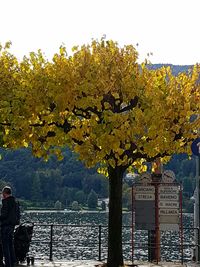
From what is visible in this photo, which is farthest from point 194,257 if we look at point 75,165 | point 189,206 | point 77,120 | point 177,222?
point 75,165

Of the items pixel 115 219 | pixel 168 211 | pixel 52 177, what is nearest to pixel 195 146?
pixel 168 211

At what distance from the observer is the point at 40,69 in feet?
49.4

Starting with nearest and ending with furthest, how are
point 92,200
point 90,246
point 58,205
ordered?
1. point 90,246
2. point 58,205
3. point 92,200

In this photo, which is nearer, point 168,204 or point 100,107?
point 100,107

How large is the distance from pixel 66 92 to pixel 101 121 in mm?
1040

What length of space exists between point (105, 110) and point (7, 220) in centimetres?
332

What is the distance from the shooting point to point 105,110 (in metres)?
14.1

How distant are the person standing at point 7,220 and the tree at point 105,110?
204 centimetres

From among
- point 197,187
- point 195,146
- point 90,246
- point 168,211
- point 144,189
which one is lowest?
point 90,246

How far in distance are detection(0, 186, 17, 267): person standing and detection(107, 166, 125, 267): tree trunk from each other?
9.07 feet

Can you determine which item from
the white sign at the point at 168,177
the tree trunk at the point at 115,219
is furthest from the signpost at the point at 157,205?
the tree trunk at the point at 115,219

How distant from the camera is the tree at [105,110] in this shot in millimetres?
13914

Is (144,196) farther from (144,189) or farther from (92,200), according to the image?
(92,200)

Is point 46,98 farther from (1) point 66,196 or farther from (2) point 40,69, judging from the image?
(1) point 66,196
